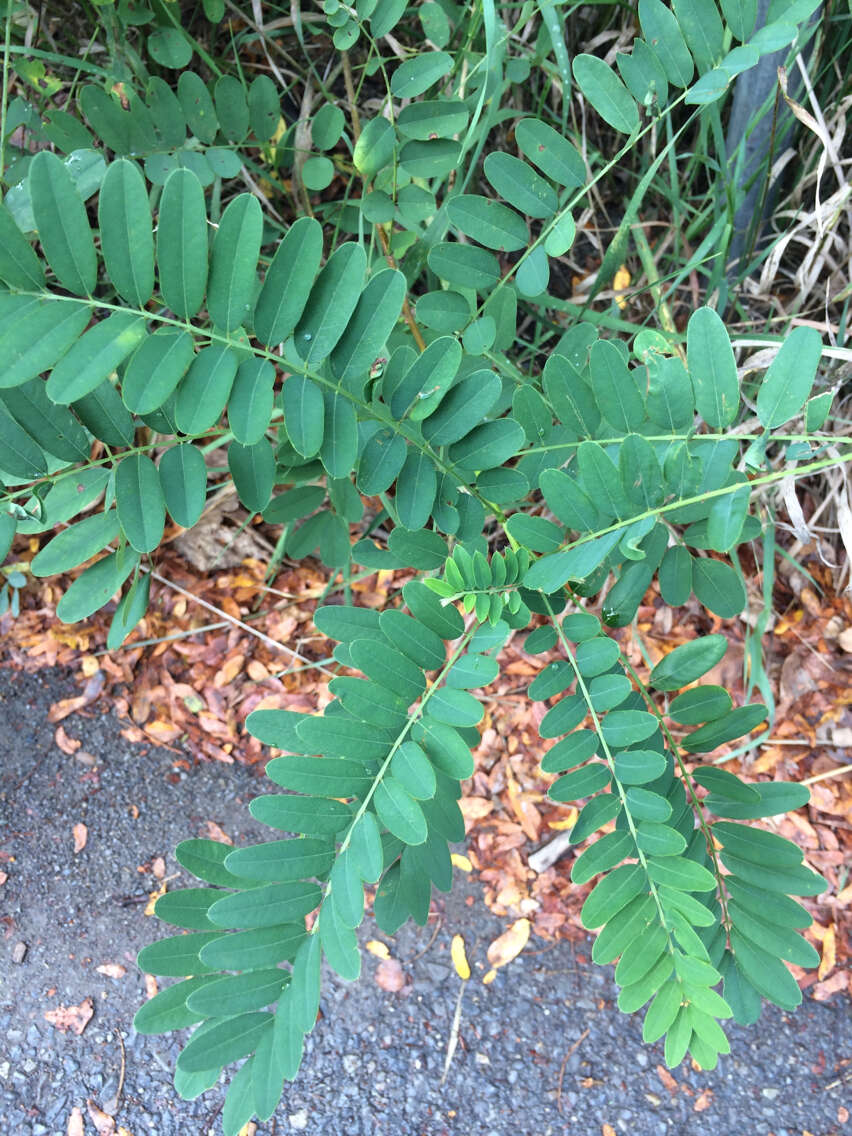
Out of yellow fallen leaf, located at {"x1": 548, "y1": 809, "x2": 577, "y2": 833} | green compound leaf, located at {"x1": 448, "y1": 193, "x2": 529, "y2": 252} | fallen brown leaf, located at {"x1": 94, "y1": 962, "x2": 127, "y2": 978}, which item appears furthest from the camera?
yellow fallen leaf, located at {"x1": 548, "y1": 809, "x2": 577, "y2": 833}

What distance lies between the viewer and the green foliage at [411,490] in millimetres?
817

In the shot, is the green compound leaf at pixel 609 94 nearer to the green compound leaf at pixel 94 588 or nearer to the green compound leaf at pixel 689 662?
the green compound leaf at pixel 689 662

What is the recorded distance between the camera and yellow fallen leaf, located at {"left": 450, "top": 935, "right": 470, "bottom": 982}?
1464 mm

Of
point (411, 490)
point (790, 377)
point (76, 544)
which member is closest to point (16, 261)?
point (76, 544)

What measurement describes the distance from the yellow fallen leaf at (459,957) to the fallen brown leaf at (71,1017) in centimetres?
59

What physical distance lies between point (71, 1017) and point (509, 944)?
28.4 inches

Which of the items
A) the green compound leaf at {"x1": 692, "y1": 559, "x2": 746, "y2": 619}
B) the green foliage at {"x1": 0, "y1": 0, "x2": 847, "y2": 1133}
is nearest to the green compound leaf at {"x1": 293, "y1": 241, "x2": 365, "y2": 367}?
the green foliage at {"x1": 0, "y1": 0, "x2": 847, "y2": 1133}

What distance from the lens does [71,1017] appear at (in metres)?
1.39

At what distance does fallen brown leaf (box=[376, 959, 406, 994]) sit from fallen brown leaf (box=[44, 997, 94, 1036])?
46cm

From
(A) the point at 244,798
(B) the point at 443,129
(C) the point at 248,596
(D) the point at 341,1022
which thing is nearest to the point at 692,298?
(B) the point at 443,129

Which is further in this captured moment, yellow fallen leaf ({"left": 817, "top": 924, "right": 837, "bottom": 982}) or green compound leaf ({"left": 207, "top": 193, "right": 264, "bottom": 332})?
yellow fallen leaf ({"left": 817, "top": 924, "right": 837, "bottom": 982})

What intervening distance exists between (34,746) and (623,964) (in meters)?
1.18

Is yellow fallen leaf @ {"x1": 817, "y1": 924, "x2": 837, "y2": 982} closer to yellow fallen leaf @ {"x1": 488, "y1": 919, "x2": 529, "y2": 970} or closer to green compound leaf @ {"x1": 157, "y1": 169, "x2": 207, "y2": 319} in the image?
yellow fallen leaf @ {"x1": 488, "y1": 919, "x2": 529, "y2": 970}

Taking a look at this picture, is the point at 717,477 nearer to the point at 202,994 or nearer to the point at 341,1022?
the point at 202,994
